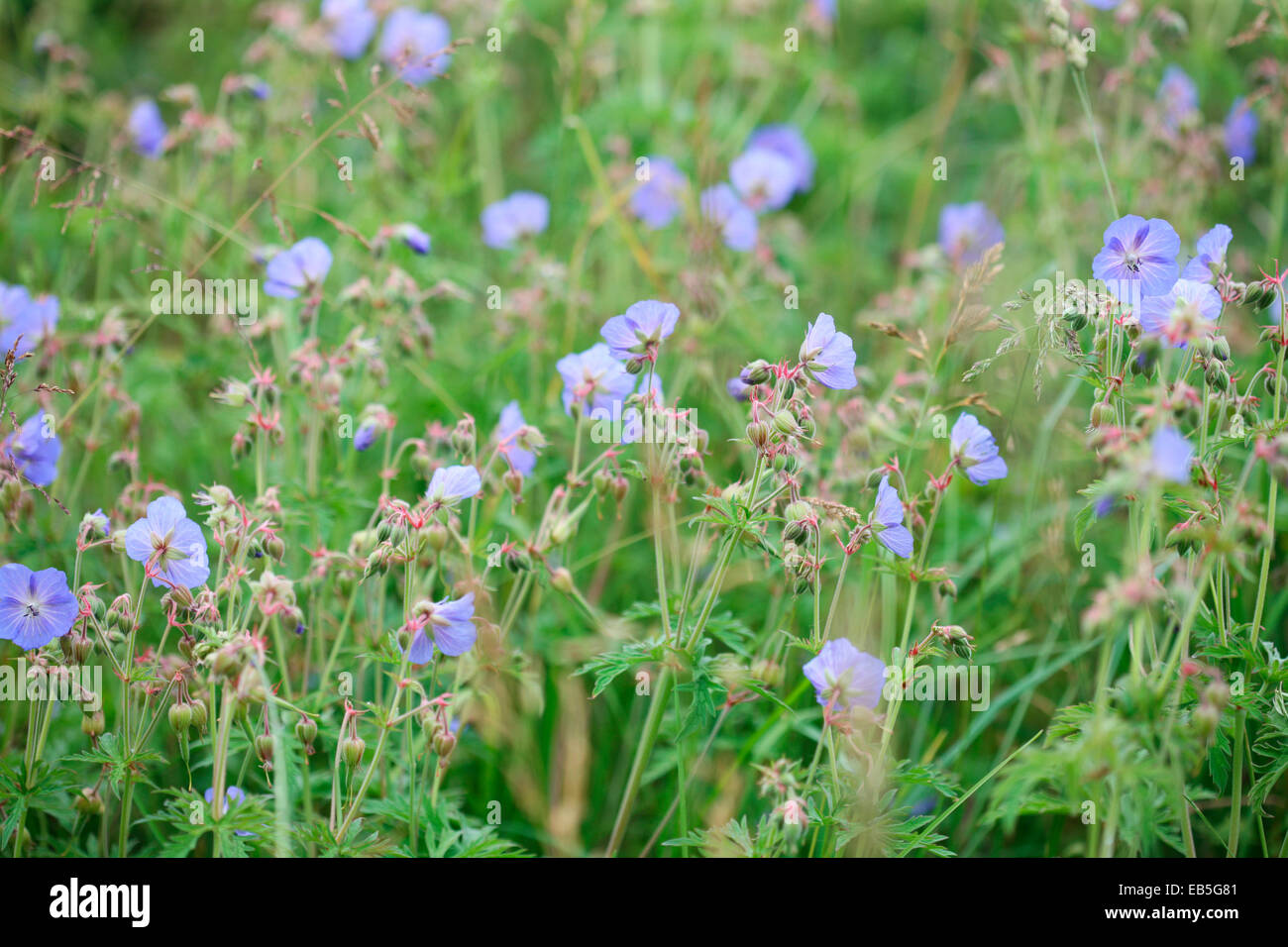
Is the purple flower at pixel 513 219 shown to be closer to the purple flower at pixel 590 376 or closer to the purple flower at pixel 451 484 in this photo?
the purple flower at pixel 590 376

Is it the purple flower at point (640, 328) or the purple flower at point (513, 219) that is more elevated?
the purple flower at point (513, 219)

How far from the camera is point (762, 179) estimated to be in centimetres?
287

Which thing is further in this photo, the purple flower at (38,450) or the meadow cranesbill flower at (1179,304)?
the purple flower at (38,450)

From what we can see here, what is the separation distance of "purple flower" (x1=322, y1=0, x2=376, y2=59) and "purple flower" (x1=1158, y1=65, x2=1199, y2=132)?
2.23 m

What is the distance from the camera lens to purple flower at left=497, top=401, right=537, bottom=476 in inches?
70.9

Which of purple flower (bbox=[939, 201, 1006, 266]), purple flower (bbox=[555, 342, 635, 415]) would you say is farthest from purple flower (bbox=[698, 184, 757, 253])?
purple flower (bbox=[555, 342, 635, 415])

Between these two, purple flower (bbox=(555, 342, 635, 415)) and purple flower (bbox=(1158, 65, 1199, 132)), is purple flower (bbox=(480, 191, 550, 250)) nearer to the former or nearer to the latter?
purple flower (bbox=(555, 342, 635, 415))

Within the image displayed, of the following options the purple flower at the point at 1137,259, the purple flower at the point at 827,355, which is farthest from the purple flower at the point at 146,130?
the purple flower at the point at 1137,259

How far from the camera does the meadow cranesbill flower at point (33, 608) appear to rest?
1.59 m

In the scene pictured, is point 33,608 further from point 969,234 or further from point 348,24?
point 969,234

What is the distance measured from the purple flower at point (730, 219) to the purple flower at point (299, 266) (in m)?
1.04

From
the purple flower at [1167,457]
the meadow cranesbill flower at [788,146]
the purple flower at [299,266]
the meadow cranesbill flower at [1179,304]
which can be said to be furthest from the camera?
the meadow cranesbill flower at [788,146]

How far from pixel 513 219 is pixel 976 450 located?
1611mm

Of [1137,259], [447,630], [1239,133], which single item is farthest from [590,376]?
[1239,133]
